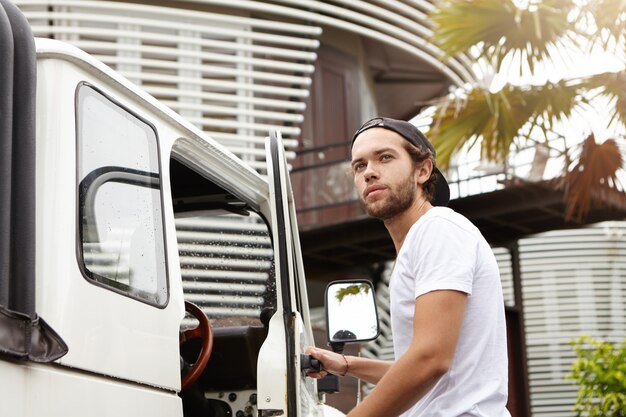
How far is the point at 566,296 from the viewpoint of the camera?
1923 cm

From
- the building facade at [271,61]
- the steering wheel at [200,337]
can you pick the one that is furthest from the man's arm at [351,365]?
the building facade at [271,61]

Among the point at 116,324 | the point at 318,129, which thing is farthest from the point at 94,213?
the point at 318,129

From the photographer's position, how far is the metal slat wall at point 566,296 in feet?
62.0

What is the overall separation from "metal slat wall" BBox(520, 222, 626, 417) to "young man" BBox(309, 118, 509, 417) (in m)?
16.8

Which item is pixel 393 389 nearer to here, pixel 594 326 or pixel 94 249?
pixel 94 249

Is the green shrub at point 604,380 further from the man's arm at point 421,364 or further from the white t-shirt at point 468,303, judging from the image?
the man's arm at point 421,364

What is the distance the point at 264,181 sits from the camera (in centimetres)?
383

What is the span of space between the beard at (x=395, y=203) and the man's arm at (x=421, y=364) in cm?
32

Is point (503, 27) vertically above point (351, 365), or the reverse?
point (503, 27)

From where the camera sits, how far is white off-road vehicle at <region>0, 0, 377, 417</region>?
6.73ft

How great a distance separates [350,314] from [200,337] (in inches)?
20.8

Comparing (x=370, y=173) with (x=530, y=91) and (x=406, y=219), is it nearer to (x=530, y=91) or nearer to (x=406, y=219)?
(x=406, y=219)

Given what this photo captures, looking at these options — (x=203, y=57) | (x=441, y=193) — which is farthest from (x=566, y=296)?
(x=441, y=193)

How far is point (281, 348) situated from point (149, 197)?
55cm
